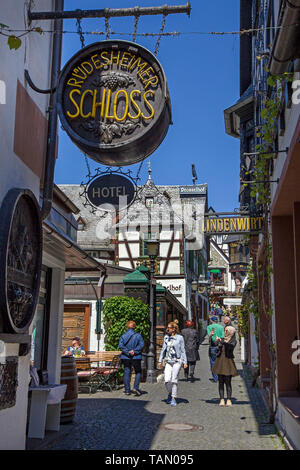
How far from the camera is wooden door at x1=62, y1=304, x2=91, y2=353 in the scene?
65.1 ft

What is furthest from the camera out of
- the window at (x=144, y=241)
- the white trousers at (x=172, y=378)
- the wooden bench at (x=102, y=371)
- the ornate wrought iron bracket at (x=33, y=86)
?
the window at (x=144, y=241)

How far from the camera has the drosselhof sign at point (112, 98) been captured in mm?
5621

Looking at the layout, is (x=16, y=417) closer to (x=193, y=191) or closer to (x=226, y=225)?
(x=226, y=225)

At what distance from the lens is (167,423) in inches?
329

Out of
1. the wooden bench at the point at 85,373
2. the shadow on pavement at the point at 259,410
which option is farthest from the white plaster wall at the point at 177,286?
the wooden bench at the point at 85,373

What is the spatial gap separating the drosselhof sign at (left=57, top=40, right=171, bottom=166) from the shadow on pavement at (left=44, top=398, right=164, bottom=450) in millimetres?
3600

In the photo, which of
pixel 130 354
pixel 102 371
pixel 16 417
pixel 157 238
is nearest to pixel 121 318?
pixel 102 371

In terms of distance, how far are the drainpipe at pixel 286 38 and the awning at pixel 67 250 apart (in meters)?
3.02

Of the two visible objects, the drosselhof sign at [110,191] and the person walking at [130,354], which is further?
the person walking at [130,354]

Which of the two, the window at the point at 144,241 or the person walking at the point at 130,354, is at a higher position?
the window at the point at 144,241

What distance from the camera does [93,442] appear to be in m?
6.85

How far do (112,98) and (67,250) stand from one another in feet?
9.50

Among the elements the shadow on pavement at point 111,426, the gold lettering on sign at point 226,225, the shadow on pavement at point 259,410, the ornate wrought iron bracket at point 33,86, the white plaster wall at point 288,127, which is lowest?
the shadow on pavement at point 111,426

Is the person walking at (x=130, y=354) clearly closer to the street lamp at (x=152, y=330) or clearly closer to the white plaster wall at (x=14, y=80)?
the street lamp at (x=152, y=330)
